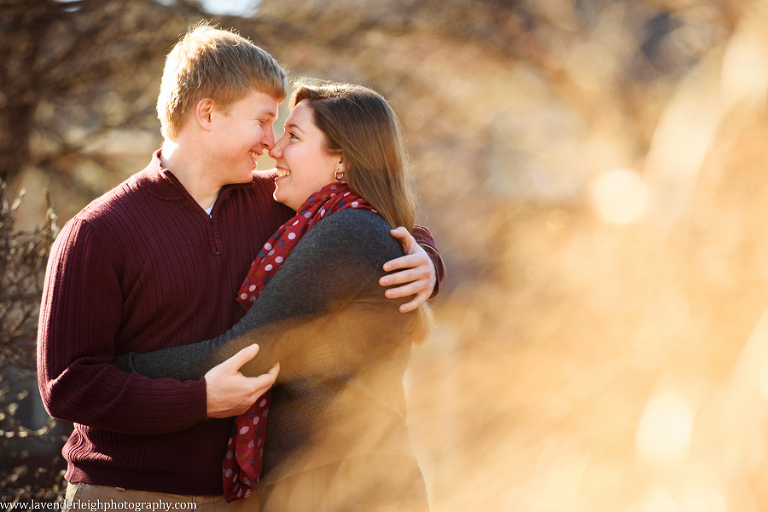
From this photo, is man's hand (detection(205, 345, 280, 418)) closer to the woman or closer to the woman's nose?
the woman

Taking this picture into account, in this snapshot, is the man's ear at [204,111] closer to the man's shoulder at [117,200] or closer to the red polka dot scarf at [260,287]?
the man's shoulder at [117,200]

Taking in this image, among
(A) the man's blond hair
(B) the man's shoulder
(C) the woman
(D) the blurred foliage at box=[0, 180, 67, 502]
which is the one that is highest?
(A) the man's blond hair

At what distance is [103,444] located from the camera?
1.99m

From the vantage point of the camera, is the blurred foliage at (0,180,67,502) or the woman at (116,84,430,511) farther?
the blurred foliage at (0,180,67,502)

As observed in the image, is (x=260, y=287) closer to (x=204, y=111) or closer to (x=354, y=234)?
(x=354, y=234)

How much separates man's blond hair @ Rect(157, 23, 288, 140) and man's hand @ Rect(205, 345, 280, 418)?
809 millimetres

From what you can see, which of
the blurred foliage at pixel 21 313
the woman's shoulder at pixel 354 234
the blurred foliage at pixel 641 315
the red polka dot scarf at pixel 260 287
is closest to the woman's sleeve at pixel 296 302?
the woman's shoulder at pixel 354 234

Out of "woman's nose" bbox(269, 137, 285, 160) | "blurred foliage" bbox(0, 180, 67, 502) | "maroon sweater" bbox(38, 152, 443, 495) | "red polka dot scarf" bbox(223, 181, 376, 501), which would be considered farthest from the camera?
"blurred foliage" bbox(0, 180, 67, 502)

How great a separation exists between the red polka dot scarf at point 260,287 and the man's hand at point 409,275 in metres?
0.15

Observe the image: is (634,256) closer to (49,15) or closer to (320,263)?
(320,263)

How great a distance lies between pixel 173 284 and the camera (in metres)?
2.00

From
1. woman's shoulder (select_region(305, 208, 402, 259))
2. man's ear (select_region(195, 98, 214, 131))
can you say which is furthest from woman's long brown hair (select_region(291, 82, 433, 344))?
man's ear (select_region(195, 98, 214, 131))

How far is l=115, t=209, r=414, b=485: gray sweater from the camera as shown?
1.89 metres

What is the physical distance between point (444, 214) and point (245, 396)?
5105 millimetres
